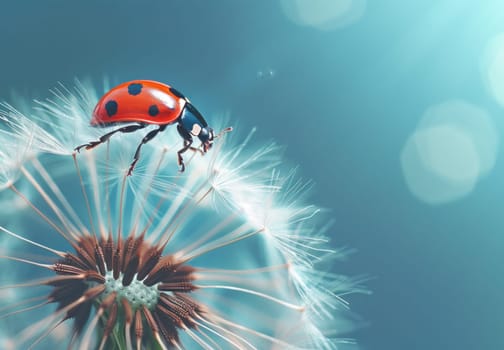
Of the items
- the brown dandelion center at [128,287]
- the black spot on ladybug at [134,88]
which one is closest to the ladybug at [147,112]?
the black spot on ladybug at [134,88]

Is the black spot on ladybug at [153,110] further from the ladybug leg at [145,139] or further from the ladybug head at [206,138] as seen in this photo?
the ladybug head at [206,138]

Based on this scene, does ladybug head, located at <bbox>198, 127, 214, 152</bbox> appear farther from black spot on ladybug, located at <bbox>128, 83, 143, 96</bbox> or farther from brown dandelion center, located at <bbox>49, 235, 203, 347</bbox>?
brown dandelion center, located at <bbox>49, 235, 203, 347</bbox>

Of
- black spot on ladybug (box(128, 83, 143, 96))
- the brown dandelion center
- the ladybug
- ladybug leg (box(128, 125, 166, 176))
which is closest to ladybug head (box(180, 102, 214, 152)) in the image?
the ladybug

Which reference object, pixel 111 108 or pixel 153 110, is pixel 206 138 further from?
pixel 111 108

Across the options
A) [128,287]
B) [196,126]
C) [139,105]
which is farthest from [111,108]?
[128,287]

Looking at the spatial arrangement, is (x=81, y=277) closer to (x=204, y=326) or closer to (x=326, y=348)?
(x=204, y=326)
